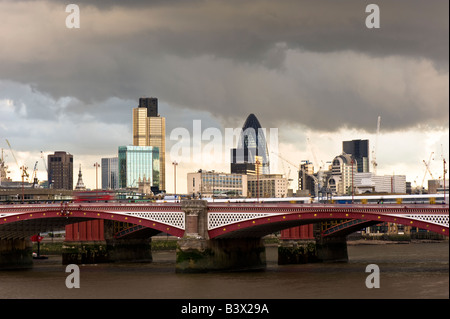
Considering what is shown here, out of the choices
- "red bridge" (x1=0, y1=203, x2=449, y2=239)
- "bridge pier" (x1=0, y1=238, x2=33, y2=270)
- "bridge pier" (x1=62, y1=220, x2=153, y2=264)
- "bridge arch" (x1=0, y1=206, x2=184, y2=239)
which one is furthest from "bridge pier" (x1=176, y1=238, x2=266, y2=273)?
"bridge pier" (x1=0, y1=238, x2=33, y2=270)

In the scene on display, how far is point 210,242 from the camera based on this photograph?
4417 inches

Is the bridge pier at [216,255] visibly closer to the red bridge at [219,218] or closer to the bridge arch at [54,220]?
the red bridge at [219,218]

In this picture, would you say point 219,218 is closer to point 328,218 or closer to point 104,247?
point 328,218

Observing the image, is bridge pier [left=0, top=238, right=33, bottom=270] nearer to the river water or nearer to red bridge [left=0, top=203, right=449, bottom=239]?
red bridge [left=0, top=203, right=449, bottom=239]

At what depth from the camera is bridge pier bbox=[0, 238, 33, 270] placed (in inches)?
5146

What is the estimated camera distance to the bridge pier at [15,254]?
130712mm

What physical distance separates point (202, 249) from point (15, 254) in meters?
36.4

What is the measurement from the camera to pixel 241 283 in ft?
317

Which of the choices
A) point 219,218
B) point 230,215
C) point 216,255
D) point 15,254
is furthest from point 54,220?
point 230,215

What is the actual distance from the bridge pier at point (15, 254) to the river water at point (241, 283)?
6.99 meters

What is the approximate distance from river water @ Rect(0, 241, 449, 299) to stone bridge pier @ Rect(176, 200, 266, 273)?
2.98 m

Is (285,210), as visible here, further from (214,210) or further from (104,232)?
(104,232)

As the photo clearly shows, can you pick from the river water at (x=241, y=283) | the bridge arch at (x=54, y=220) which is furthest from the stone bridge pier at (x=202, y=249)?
the bridge arch at (x=54, y=220)
